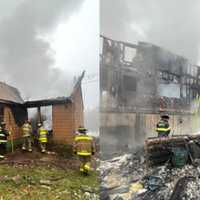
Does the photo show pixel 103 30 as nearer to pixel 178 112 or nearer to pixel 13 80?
pixel 178 112

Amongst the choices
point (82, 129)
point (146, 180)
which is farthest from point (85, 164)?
point (146, 180)

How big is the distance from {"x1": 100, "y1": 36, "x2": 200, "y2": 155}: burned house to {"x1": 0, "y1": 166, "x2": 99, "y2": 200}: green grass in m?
0.63

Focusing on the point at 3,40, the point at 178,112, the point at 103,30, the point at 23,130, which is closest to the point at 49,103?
the point at 23,130

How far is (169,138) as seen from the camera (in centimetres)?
185

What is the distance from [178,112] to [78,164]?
1148 millimetres

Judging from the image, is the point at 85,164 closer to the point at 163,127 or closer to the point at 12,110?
the point at 163,127

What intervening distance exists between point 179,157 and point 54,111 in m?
1.32

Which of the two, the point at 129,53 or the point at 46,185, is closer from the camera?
the point at 129,53

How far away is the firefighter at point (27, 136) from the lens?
9.43 ft

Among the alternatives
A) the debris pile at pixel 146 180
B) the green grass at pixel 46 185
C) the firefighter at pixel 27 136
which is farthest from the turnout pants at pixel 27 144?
the debris pile at pixel 146 180

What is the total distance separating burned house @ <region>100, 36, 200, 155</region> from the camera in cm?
176

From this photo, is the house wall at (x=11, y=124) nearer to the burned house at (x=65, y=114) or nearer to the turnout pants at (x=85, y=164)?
the burned house at (x=65, y=114)

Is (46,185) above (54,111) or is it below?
below

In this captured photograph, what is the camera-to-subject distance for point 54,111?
107 inches
